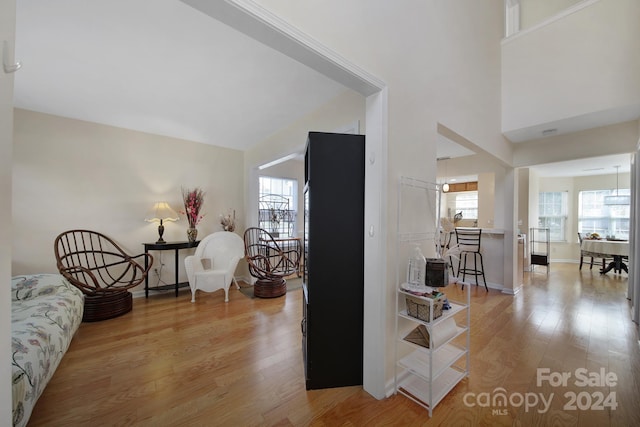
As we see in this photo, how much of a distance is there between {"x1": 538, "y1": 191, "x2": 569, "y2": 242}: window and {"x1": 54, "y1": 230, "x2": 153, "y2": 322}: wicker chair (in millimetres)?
9785

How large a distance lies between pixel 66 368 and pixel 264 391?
1.69 meters

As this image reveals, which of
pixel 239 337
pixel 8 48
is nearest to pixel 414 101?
pixel 8 48

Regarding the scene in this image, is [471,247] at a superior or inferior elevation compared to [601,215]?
inferior

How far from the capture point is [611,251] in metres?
4.96

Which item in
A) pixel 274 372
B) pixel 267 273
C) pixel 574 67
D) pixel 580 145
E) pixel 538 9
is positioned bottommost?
pixel 274 372

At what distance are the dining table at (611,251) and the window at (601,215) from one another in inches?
59.4

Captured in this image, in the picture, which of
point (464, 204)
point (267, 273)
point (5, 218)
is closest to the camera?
point (5, 218)

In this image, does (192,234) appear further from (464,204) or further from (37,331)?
(464,204)

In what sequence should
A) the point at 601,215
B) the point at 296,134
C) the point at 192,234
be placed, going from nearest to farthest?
the point at 296,134, the point at 192,234, the point at 601,215

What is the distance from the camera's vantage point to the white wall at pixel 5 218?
0.64 m

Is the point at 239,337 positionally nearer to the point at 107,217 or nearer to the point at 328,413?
the point at 328,413

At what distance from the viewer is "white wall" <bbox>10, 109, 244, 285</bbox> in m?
3.04

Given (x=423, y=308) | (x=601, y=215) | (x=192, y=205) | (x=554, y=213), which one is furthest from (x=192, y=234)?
(x=601, y=215)

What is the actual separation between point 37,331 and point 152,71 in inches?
88.6
